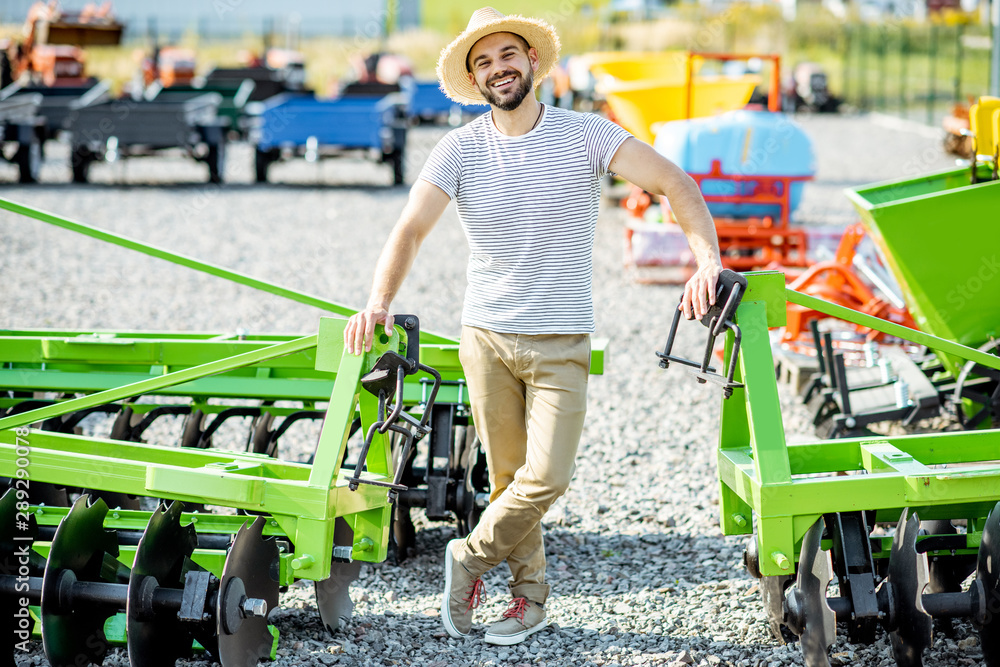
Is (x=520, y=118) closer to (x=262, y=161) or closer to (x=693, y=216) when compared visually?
(x=693, y=216)

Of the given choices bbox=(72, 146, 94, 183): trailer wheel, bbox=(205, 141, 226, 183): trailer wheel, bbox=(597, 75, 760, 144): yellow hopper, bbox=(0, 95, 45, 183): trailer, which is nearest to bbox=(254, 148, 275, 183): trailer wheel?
bbox=(205, 141, 226, 183): trailer wheel

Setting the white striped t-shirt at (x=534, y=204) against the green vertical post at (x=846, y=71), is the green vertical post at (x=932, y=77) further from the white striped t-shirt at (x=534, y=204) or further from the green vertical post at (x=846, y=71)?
the white striped t-shirt at (x=534, y=204)

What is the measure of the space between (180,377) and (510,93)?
143 cm

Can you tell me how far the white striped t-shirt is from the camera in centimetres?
329

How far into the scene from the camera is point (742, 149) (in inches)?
372

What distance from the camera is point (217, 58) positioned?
3494 centimetres

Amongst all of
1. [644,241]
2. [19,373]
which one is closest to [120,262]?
[644,241]

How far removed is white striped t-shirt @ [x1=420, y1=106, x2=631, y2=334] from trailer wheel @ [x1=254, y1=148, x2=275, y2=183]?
13.1 meters

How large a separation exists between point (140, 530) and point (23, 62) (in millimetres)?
22724

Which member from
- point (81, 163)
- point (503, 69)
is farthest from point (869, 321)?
point (81, 163)

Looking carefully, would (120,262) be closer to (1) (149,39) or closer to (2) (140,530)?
(2) (140,530)

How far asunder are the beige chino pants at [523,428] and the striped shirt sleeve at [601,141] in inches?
22.1

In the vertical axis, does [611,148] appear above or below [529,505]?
above

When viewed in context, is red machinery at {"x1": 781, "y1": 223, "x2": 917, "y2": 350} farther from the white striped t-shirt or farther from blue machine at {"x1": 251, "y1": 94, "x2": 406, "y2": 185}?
blue machine at {"x1": 251, "y1": 94, "x2": 406, "y2": 185}
